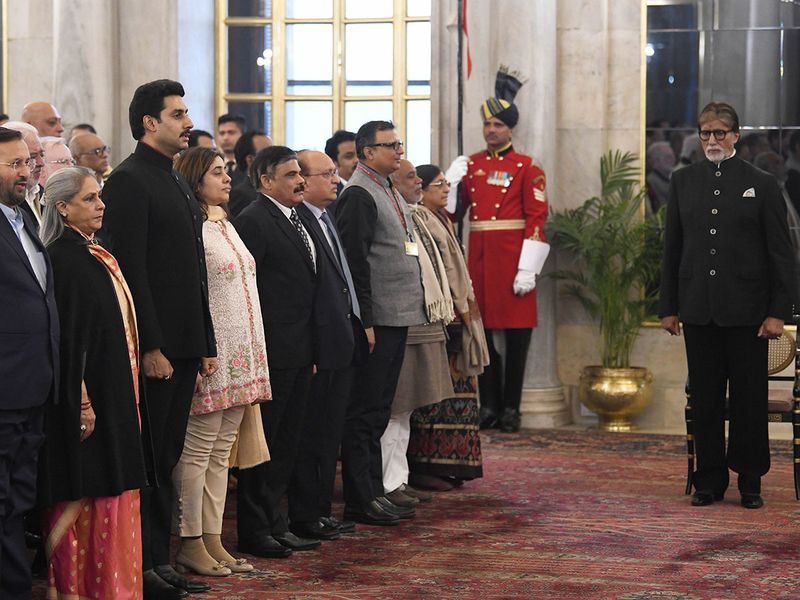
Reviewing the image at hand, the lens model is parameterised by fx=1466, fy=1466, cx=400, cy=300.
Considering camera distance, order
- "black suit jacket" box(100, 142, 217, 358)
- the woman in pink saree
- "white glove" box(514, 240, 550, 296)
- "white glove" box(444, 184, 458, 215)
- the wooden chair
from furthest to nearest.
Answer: "white glove" box(514, 240, 550, 296) < "white glove" box(444, 184, 458, 215) < the wooden chair < "black suit jacket" box(100, 142, 217, 358) < the woman in pink saree

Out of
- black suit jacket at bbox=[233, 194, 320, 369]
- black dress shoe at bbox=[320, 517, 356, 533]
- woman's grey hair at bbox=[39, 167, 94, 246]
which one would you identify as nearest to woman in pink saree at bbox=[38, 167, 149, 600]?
woman's grey hair at bbox=[39, 167, 94, 246]

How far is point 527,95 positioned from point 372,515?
12.8 ft

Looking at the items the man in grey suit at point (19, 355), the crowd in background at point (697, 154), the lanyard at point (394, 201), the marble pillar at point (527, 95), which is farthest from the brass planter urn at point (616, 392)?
the man in grey suit at point (19, 355)

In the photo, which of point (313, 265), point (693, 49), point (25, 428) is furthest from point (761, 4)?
point (25, 428)

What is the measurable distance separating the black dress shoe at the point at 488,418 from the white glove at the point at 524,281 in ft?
2.46

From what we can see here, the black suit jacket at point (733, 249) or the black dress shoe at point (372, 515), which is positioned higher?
the black suit jacket at point (733, 249)

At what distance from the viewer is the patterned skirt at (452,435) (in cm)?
692

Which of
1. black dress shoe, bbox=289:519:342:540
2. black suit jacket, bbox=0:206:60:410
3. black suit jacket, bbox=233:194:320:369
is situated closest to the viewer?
black suit jacket, bbox=0:206:60:410

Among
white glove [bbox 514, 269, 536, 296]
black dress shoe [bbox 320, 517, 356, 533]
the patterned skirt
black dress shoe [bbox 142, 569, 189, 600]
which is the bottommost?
black dress shoe [bbox 320, 517, 356, 533]

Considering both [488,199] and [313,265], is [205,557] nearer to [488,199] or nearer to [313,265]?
[313,265]

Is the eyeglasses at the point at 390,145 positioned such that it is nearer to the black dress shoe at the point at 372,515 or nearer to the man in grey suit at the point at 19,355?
the black dress shoe at the point at 372,515

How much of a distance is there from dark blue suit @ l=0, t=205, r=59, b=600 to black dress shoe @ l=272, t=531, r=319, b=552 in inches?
59.1

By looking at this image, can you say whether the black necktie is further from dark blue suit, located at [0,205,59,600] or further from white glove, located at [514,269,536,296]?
white glove, located at [514,269,536,296]

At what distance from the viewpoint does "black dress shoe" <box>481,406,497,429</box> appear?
903cm
